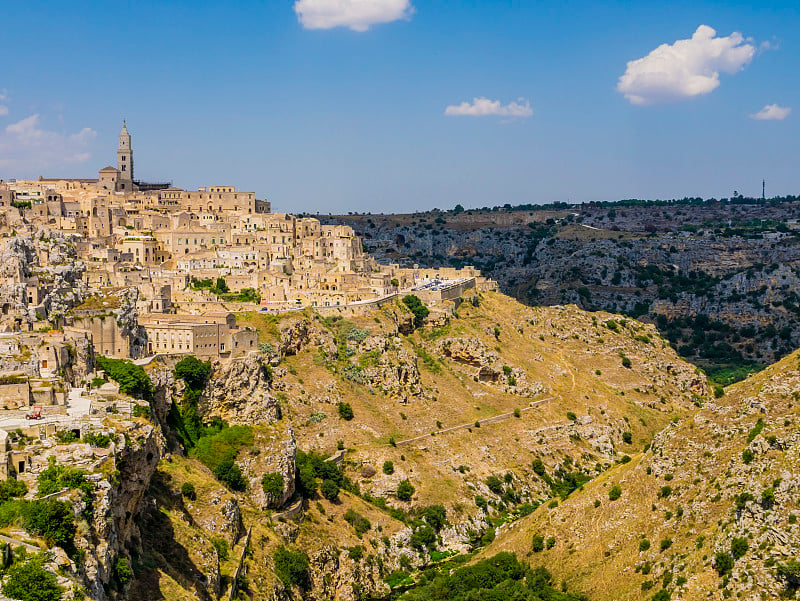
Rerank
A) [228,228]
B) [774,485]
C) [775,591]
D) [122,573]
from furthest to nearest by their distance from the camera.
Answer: [228,228] → [774,485] → [775,591] → [122,573]

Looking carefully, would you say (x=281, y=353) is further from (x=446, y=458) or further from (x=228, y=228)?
(x=228, y=228)

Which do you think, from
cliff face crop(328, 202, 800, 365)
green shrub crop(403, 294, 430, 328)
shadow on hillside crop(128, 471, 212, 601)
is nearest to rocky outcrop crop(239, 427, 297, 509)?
shadow on hillside crop(128, 471, 212, 601)

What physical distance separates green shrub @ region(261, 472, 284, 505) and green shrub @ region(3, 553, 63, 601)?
32961 mm

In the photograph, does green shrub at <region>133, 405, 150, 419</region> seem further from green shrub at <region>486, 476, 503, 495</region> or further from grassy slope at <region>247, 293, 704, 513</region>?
green shrub at <region>486, 476, 503, 495</region>

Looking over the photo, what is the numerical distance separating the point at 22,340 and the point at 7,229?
31283mm

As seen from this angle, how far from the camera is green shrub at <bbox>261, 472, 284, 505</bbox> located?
215 ft

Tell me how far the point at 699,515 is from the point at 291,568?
867 inches

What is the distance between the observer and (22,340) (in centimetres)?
5509

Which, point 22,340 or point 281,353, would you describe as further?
point 281,353

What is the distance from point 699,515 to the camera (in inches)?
2286

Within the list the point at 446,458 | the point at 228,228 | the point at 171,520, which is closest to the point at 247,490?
the point at 171,520

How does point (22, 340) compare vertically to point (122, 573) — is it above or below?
above

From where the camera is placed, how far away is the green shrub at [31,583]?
31.1 meters

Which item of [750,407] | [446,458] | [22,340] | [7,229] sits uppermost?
[7,229]
